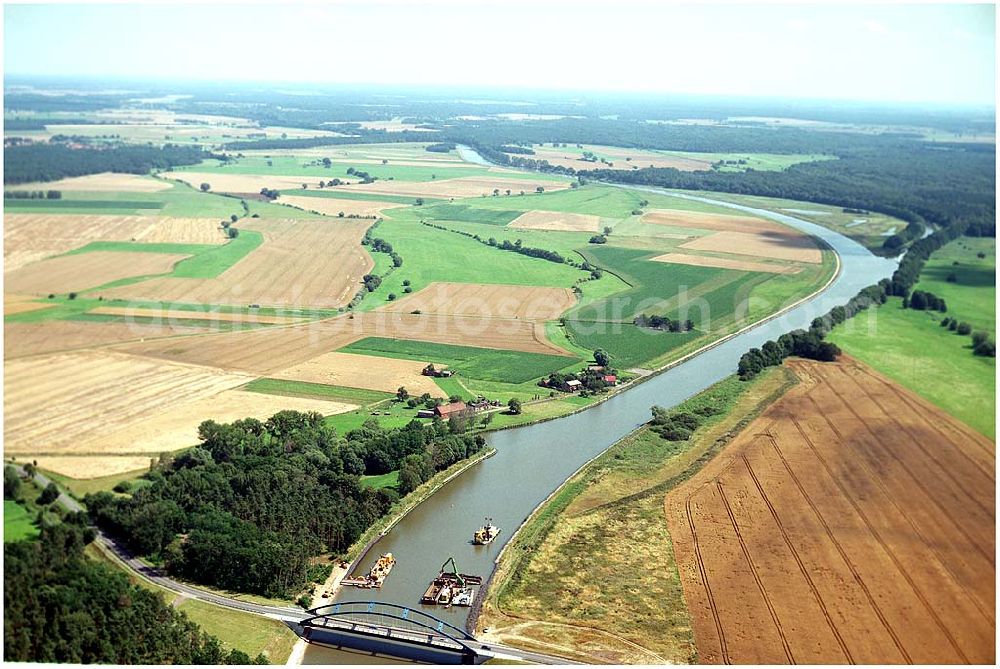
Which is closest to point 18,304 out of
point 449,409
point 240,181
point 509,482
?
point 449,409

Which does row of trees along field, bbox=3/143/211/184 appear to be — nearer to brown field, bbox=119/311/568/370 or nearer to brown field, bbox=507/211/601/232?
brown field, bbox=119/311/568/370

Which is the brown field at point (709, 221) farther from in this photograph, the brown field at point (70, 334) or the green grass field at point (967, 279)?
the brown field at point (70, 334)

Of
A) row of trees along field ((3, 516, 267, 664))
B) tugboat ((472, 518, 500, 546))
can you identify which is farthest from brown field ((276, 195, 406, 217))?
row of trees along field ((3, 516, 267, 664))

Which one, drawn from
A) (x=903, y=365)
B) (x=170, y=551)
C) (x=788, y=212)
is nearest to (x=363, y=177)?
(x=788, y=212)

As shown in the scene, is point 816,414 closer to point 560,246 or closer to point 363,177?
point 560,246

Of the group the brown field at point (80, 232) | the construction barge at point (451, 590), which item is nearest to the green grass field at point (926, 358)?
the construction barge at point (451, 590)

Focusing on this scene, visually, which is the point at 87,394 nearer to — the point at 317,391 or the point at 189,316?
the point at 317,391
